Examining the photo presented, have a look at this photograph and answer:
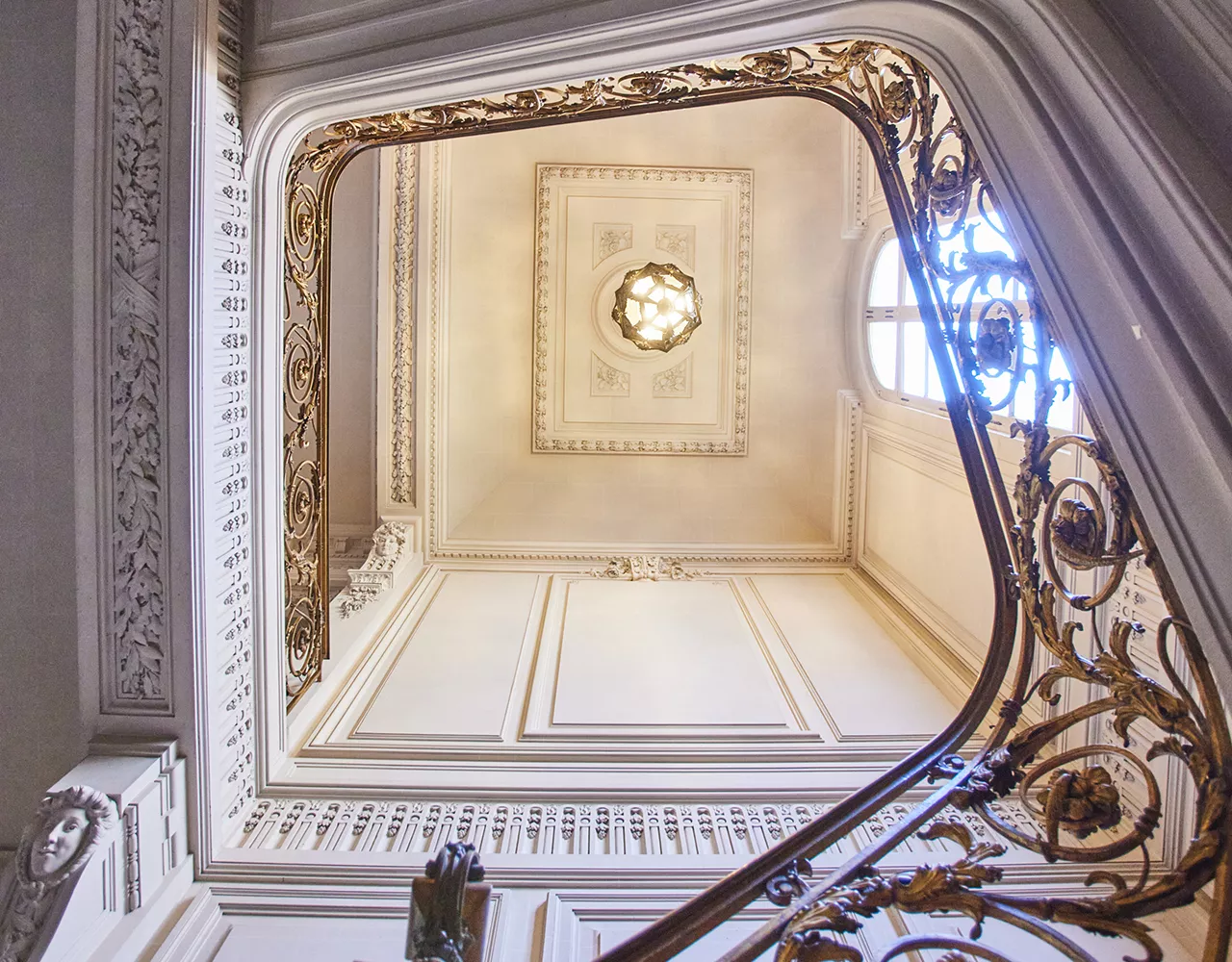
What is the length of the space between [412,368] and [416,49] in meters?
3.71

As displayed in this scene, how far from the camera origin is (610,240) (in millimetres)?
6203

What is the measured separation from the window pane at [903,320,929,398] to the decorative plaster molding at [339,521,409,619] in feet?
13.1

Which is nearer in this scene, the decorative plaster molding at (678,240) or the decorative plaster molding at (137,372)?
the decorative plaster molding at (137,372)

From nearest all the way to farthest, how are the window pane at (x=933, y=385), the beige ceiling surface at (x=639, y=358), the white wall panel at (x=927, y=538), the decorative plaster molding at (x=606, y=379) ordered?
the white wall panel at (x=927, y=538) < the window pane at (x=933, y=385) < the beige ceiling surface at (x=639, y=358) < the decorative plaster molding at (x=606, y=379)

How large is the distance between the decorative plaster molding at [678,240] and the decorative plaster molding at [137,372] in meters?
4.50

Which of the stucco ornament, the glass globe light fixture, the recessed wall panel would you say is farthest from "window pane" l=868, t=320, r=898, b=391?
the stucco ornament

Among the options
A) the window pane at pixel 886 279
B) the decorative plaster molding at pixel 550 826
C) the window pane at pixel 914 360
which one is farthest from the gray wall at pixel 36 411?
the window pane at pixel 886 279

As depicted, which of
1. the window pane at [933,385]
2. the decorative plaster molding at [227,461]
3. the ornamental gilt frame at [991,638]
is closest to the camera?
the ornamental gilt frame at [991,638]

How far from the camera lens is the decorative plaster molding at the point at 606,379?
637cm

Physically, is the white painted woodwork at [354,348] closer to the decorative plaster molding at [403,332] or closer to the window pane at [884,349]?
the decorative plaster molding at [403,332]

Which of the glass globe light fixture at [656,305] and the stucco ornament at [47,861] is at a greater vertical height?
the glass globe light fixture at [656,305]

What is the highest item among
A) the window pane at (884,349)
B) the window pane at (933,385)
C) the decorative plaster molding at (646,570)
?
the window pane at (884,349)

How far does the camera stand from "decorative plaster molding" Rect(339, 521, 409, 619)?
4676 millimetres

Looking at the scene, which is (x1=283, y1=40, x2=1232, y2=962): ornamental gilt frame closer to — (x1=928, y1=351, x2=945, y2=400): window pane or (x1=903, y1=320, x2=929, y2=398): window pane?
(x1=928, y1=351, x2=945, y2=400): window pane
